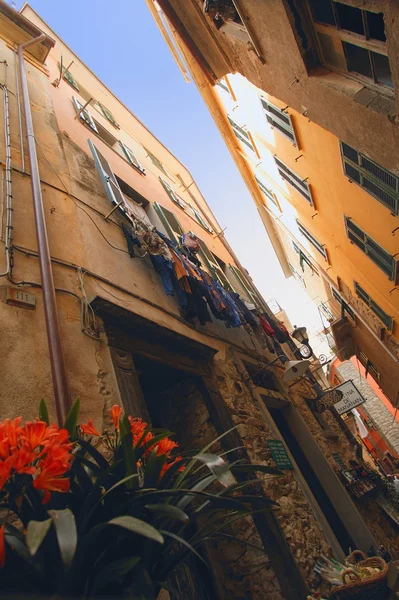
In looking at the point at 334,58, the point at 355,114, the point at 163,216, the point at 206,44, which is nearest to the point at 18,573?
the point at 355,114

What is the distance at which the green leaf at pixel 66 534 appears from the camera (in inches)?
38.9

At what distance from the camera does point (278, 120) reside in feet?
27.8

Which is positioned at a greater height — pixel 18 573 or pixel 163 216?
pixel 163 216

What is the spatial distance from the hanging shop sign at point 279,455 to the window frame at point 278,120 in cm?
679

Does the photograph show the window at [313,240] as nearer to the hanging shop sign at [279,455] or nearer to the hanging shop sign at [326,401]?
the hanging shop sign at [326,401]

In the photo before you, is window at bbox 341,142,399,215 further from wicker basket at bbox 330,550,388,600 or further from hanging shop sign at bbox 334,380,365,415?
hanging shop sign at bbox 334,380,365,415

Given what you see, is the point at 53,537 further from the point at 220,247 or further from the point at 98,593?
the point at 220,247

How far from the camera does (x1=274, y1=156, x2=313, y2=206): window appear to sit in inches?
375

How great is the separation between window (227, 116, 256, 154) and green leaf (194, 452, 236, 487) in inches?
482

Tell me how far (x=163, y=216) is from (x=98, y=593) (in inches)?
287

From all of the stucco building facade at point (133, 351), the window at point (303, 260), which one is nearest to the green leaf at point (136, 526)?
the stucco building facade at point (133, 351)

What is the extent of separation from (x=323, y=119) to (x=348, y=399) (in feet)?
23.9

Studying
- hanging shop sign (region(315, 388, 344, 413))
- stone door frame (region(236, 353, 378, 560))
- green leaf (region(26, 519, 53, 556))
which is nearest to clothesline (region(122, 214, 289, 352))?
stone door frame (region(236, 353, 378, 560))

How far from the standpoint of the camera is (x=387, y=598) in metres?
2.91
